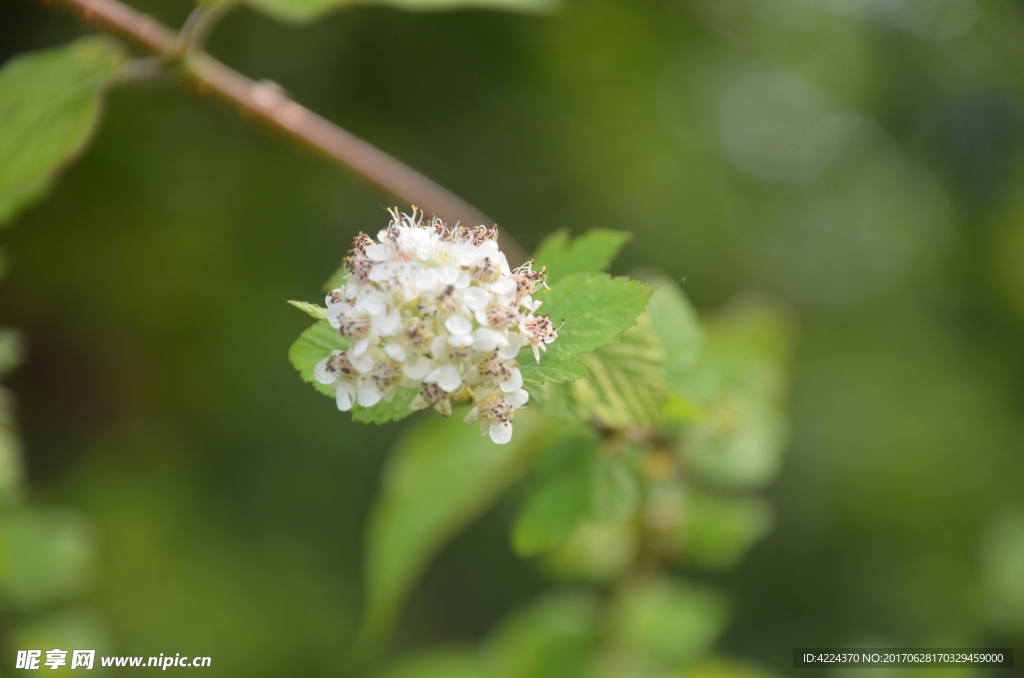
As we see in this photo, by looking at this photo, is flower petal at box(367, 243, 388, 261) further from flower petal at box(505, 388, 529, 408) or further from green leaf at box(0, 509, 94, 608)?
green leaf at box(0, 509, 94, 608)

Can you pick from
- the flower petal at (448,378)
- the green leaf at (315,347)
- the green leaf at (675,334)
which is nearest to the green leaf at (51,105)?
the green leaf at (315,347)

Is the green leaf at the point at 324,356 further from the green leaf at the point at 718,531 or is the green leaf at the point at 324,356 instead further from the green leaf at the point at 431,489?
the green leaf at the point at 718,531

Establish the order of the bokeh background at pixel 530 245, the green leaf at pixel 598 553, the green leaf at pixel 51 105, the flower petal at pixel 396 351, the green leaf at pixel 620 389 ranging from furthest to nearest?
the bokeh background at pixel 530 245 < the green leaf at pixel 598 553 < the green leaf at pixel 51 105 < the green leaf at pixel 620 389 < the flower petal at pixel 396 351

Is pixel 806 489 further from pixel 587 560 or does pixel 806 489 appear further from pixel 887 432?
pixel 587 560

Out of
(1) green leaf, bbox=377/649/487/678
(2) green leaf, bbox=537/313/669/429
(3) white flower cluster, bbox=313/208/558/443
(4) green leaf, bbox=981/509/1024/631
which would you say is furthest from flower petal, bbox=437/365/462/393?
(4) green leaf, bbox=981/509/1024/631

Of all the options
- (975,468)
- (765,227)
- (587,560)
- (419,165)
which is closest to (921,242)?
(765,227)

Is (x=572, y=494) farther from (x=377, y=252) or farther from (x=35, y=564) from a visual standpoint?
(x=35, y=564)
